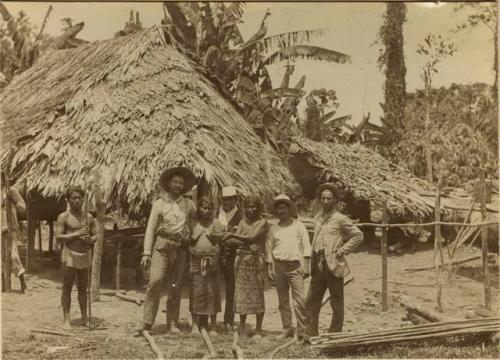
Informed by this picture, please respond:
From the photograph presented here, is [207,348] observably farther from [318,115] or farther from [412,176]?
[412,176]

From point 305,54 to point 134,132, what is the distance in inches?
129

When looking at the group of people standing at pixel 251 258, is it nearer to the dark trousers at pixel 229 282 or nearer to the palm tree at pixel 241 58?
the dark trousers at pixel 229 282

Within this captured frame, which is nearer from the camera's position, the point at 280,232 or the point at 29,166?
the point at 280,232

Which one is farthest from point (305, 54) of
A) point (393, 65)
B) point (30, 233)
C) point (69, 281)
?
point (69, 281)

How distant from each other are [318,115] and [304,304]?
606 centimetres

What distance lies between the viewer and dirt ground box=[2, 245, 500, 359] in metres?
5.00

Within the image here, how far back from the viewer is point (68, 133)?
7.05 m

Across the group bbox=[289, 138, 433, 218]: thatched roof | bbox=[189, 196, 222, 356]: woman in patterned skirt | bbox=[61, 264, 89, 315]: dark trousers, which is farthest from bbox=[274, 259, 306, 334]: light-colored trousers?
bbox=[289, 138, 433, 218]: thatched roof

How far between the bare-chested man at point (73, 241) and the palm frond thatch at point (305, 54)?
142 inches

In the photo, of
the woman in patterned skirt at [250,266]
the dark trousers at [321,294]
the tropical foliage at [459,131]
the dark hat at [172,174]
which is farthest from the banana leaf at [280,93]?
the dark trousers at [321,294]

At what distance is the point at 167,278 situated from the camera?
543cm

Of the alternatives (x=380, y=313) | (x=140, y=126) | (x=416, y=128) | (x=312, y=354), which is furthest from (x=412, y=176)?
(x=312, y=354)

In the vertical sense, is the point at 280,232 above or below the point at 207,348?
above

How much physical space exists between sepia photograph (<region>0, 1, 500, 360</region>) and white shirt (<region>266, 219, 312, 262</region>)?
0.07 feet
